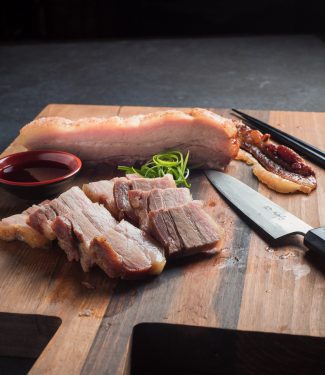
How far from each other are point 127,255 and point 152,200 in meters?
0.42

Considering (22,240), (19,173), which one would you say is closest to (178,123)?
(19,173)

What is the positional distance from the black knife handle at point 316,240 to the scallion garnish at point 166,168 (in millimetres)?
877

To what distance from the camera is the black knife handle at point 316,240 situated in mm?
2590

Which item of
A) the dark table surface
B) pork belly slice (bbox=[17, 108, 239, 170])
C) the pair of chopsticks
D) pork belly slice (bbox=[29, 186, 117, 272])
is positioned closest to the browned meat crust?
the pair of chopsticks

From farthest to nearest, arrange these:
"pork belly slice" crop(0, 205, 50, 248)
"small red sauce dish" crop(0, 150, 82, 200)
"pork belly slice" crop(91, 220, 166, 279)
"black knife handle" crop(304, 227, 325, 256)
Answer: "small red sauce dish" crop(0, 150, 82, 200)
"pork belly slice" crop(0, 205, 50, 248)
"black knife handle" crop(304, 227, 325, 256)
"pork belly slice" crop(91, 220, 166, 279)

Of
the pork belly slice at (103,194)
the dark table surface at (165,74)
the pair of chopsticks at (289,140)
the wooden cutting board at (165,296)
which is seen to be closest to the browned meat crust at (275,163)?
the pair of chopsticks at (289,140)

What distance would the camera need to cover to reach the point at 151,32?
8594 millimetres

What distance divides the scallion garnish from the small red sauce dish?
1.10 ft

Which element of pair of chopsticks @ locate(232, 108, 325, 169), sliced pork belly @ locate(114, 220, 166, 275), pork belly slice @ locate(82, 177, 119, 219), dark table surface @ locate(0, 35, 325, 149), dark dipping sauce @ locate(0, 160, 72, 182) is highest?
sliced pork belly @ locate(114, 220, 166, 275)

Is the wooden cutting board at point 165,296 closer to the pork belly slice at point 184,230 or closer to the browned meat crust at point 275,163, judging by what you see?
the pork belly slice at point 184,230

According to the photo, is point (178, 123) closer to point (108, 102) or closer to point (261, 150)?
point (261, 150)

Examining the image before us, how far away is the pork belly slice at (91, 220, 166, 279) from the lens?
97.9 inches

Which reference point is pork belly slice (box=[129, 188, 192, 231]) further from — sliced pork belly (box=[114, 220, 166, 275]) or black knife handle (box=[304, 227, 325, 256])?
black knife handle (box=[304, 227, 325, 256])

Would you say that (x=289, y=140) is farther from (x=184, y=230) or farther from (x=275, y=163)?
(x=184, y=230)
